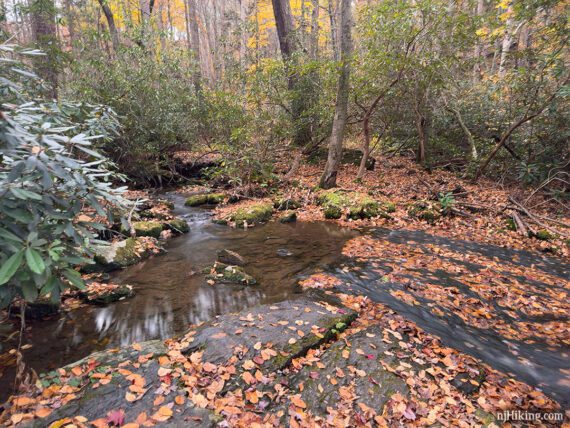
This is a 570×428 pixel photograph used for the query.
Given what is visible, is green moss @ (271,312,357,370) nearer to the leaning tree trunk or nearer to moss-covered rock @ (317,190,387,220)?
moss-covered rock @ (317,190,387,220)

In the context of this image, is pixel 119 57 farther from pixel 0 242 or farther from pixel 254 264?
pixel 0 242

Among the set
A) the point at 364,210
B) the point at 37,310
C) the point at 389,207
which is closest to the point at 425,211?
the point at 389,207

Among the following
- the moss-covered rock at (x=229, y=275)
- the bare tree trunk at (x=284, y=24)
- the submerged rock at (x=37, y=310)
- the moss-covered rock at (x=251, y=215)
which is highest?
the bare tree trunk at (x=284, y=24)

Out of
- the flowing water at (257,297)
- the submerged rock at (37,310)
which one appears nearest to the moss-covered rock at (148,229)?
the flowing water at (257,297)

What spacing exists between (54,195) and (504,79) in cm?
1218

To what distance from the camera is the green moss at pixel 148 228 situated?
775cm

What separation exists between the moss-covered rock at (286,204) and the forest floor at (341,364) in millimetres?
4631

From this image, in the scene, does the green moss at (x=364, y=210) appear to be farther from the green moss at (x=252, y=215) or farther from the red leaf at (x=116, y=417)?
the red leaf at (x=116, y=417)

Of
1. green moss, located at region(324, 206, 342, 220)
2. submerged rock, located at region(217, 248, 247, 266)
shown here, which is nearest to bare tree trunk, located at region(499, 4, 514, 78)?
green moss, located at region(324, 206, 342, 220)

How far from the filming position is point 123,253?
639 cm

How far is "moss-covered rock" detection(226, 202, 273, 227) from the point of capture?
9.24 meters

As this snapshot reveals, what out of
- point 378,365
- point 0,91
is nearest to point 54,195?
point 0,91

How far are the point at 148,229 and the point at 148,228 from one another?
41 mm

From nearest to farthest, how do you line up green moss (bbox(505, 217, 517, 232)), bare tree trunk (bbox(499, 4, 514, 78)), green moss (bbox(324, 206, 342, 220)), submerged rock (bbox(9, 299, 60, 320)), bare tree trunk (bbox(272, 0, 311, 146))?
submerged rock (bbox(9, 299, 60, 320)) → green moss (bbox(505, 217, 517, 232)) → bare tree trunk (bbox(499, 4, 514, 78)) → green moss (bbox(324, 206, 342, 220)) → bare tree trunk (bbox(272, 0, 311, 146))
